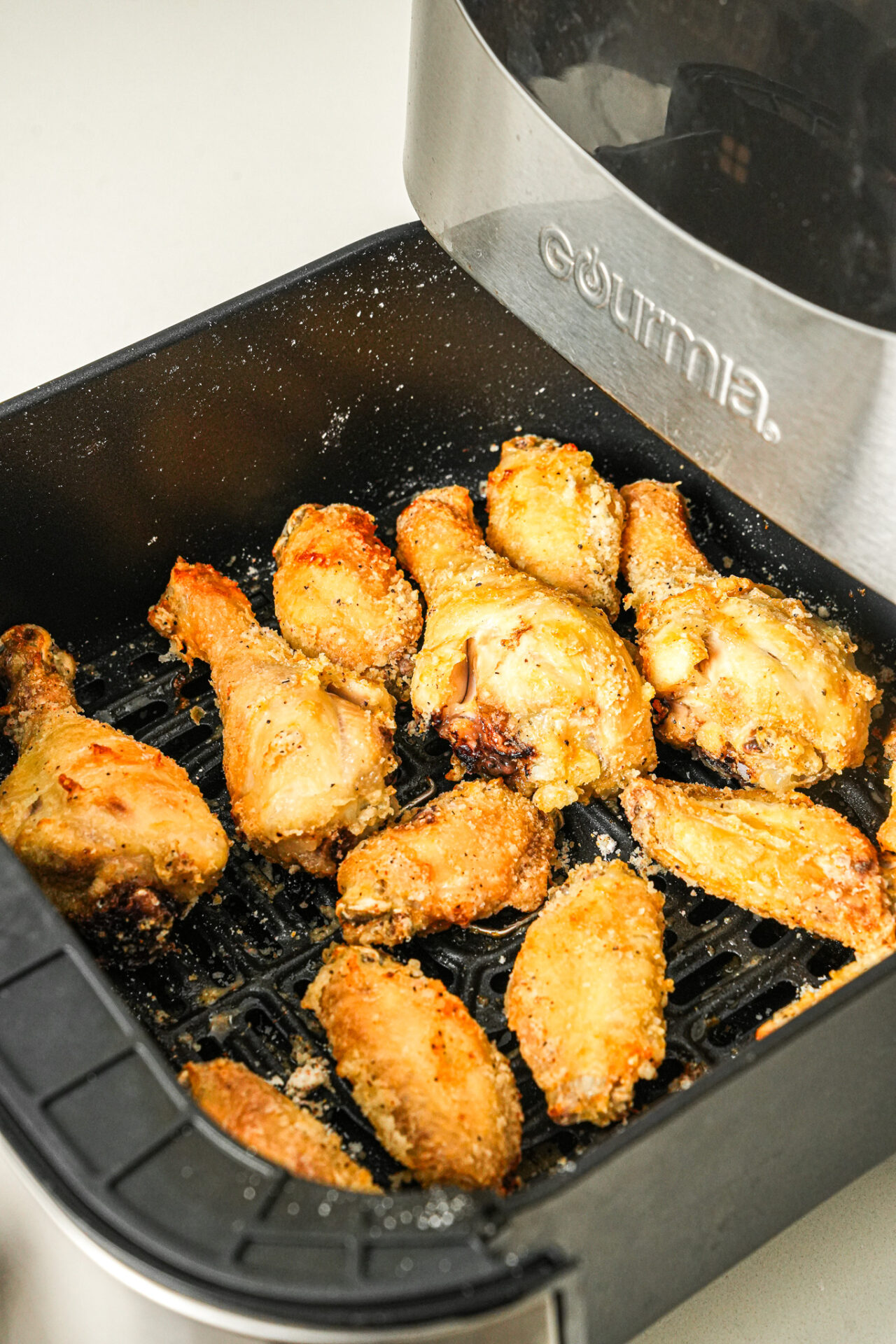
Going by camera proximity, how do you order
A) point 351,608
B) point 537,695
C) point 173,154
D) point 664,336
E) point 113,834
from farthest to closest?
point 173,154 → point 351,608 → point 537,695 → point 113,834 → point 664,336

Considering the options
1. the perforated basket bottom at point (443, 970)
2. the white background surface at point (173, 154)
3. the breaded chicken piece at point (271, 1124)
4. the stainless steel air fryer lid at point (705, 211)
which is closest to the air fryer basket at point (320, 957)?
the perforated basket bottom at point (443, 970)

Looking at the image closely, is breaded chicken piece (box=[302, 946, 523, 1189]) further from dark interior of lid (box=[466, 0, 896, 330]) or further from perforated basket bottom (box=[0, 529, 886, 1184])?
dark interior of lid (box=[466, 0, 896, 330])

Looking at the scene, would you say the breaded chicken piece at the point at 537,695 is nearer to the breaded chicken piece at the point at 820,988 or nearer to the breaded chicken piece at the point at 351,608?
the breaded chicken piece at the point at 351,608

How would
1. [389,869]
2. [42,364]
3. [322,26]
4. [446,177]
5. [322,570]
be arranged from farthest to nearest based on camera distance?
[322,26]
[42,364]
[322,570]
[389,869]
[446,177]

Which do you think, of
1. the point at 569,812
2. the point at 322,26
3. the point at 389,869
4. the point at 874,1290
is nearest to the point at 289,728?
the point at 389,869

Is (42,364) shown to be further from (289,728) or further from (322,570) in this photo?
(289,728)

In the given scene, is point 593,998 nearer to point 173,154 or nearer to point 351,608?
point 351,608

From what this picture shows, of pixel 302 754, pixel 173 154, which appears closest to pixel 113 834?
pixel 302 754
